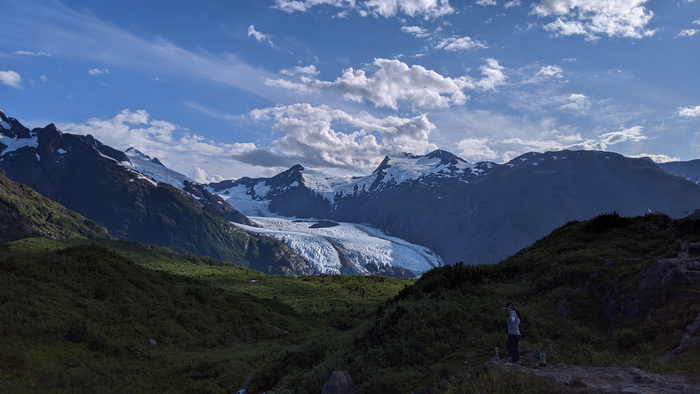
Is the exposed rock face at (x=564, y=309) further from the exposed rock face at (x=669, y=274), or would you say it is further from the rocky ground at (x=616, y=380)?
the rocky ground at (x=616, y=380)

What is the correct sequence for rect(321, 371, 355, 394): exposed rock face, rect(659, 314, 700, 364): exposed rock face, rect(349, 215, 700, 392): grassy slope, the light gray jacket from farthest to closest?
rect(349, 215, 700, 392): grassy slope, the light gray jacket, rect(321, 371, 355, 394): exposed rock face, rect(659, 314, 700, 364): exposed rock face

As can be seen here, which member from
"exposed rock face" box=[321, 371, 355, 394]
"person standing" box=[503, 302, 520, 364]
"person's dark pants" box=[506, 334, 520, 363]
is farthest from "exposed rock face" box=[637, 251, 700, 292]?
"exposed rock face" box=[321, 371, 355, 394]

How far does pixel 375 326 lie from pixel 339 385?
23.1ft

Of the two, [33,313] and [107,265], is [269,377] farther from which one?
[107,265]

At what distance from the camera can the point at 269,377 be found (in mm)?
22984

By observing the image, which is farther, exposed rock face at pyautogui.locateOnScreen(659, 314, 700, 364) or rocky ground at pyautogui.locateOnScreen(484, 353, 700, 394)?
exposed rock face at pyautogui.locateOnScreen(659, 314, 700, 364)

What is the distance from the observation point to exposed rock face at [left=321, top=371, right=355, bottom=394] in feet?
57.2

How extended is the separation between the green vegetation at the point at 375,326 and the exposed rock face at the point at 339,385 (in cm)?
51

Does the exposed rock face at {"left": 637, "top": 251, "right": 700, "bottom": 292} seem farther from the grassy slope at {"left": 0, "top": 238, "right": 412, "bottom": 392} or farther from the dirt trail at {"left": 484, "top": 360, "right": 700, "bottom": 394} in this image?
the grassy slope at {"left": 0, "top": 238, "right": 412, "bottom": 392}

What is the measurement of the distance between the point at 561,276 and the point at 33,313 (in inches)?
1430

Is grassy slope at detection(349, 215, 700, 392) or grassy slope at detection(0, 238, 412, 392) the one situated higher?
grassy slope at detection(349, 215, 700, 392)

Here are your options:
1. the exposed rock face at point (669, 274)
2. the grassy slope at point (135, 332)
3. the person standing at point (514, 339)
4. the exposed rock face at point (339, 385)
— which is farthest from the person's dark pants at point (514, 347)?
the exposed rock face at point (669, 274)

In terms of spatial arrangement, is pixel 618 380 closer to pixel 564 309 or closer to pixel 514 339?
pixel 514 339

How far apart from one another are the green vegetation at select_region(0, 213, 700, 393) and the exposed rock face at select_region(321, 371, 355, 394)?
1.69 ft
